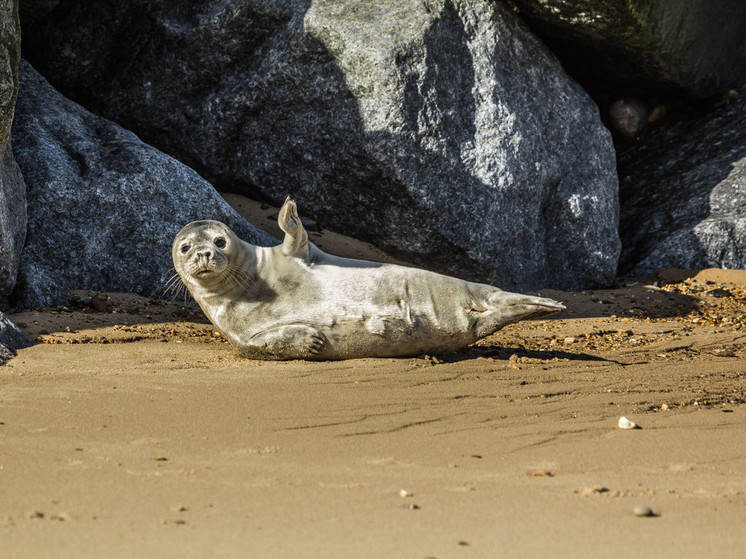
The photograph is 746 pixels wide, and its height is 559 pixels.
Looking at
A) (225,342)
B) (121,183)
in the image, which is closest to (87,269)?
(121,183)

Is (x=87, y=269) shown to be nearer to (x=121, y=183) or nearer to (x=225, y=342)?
(x=121, y=183)

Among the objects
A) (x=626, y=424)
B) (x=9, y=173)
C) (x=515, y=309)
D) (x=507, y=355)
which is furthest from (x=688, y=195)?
(x=9, y=173)

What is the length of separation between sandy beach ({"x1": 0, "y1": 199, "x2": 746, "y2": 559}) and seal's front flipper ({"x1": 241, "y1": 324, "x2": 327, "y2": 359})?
5.3 inches

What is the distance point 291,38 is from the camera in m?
7.44

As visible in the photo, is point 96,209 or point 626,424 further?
point 96,209

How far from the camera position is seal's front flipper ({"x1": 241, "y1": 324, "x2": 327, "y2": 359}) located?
4992mm

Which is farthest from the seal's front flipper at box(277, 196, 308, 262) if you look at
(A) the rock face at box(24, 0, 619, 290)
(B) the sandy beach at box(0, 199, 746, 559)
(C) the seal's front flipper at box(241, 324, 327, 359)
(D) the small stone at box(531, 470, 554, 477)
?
(D) the small stone at box(531, 470, 554, 477)

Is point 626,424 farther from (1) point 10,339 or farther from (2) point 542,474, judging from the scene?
(1) point 10,339

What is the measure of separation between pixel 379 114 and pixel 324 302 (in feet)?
8.16

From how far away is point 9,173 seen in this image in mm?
6328

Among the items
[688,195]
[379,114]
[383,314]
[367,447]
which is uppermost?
[379,114]

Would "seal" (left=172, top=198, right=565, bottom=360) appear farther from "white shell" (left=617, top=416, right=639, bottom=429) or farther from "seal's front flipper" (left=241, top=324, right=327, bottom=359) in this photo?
"white shell" (left=617, top=416, right=639, bottom=429)

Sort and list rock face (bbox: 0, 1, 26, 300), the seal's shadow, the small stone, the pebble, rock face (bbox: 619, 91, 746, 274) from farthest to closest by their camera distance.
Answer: rock face (bbox: 619, 91, 746, 274)
rock face (bbox: 0, 1, 26, 300)
the seal's shadow
the small stone
the pebble

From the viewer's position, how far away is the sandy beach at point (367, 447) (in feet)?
8.46
